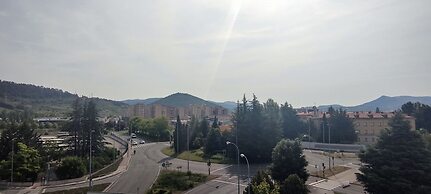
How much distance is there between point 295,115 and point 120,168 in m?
37.3

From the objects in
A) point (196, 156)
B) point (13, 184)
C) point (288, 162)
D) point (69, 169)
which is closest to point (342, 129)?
point (196, 156)

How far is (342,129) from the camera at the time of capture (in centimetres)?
6850

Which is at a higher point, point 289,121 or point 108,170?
point 289,121

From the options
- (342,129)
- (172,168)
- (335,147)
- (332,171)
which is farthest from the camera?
(342,129)

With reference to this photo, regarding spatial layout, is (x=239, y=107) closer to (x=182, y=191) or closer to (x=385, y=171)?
(x=182, y=191)

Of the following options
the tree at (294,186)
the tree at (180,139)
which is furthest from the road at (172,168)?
the tree at (294,186)

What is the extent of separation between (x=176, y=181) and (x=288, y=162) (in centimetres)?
1180

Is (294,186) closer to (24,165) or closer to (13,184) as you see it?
(13,184)

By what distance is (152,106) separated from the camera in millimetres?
157375

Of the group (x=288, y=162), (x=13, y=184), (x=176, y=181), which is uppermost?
(x=288, y=162)

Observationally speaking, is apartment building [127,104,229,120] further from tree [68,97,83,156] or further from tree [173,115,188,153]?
tree [68,97,83,156]

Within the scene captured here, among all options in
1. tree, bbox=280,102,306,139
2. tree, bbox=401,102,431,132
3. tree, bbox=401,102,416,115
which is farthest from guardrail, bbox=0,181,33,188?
tree, bbox=401,102,416,115

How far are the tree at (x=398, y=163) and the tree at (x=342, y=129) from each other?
3953cm

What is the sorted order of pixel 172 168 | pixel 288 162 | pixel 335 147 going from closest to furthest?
pixel 288 162, pixel 172 168, pixel 335 147
